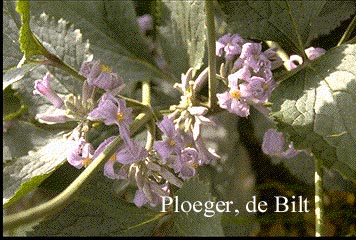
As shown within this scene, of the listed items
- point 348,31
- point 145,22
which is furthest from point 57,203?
point 145,22

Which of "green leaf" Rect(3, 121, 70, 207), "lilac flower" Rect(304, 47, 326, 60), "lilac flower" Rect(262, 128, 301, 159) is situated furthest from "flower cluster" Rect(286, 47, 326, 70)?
"green leaf" Rect(3, 121, 70, 207)

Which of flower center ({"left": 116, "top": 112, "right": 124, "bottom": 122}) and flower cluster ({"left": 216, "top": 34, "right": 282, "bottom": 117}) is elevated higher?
flower center ({"left": 116, "top": 112, "right": 124, "bottom": 122})

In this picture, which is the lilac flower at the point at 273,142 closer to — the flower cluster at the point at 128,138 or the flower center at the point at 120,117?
A: the flower cluster at the point at 128,138

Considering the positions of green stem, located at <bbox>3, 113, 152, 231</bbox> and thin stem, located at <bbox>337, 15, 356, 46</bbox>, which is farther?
thin stem, located at <bbox>337, 15, 356, 46</bbox>

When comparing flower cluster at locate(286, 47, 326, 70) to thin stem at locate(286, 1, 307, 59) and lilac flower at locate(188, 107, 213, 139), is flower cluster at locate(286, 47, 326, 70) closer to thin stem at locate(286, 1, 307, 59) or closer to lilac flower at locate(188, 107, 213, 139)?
thin stem at locate(286, 1, 307, 59)

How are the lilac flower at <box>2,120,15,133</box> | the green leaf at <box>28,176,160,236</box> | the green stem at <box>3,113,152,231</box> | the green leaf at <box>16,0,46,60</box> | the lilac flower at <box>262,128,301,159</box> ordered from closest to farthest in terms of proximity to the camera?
the green stem at <box>3,113,152,231</box> → the green leaf at <box>16,0,46,60</box> → the green leaf at <box>28,176,160,236</box> → the lilac flower at <box>262,128,301,159</box> → the lilac flower at <box>2,120,15,133</box>

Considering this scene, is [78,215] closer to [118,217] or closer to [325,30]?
[118,217]
